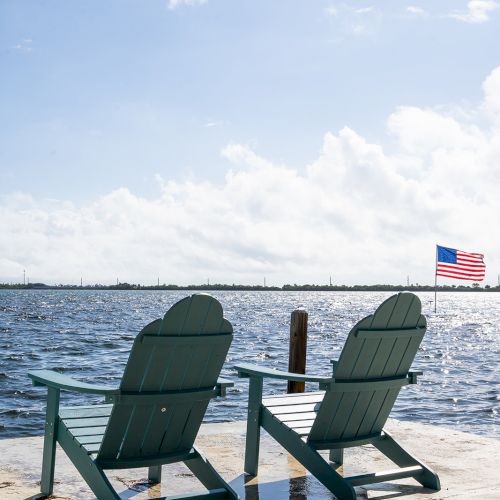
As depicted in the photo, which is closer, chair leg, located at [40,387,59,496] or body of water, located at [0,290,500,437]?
chair leg, located at [40,387,59,496]

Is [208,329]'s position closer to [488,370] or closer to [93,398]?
[93,398]

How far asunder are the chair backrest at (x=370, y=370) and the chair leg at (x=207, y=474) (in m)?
0.59

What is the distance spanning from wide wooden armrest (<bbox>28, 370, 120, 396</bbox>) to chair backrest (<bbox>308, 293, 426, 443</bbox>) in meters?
1.23

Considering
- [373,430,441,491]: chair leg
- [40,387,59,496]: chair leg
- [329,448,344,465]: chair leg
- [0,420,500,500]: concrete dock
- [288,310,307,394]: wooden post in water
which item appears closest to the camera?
[40,387,59,496]: chair leg

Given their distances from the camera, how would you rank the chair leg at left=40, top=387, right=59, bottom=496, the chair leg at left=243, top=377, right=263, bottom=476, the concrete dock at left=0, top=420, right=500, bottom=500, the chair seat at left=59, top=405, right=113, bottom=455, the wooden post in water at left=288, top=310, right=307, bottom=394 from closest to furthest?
1. the chair seat at left=59, top=405, right=113, bottom=455
2. the chair leg at left=40, top=387, right=59, bottom=496
3. the concrete dock at left=0, top=420, right=500, bottom=500
4. the chair leg at left=243, top=377, right=263, bottom=476
5. the wooden post in water at left=288, top=310, right=307, bottom=394

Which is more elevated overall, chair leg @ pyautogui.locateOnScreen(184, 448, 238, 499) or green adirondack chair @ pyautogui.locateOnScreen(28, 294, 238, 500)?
green adirondack chair @ pyautogui.locateOnScreen(28, 294, 238, 500)

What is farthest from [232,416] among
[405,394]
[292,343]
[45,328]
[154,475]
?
[45,328]

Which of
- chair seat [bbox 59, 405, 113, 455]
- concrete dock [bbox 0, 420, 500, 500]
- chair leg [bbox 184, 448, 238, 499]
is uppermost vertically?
chair seat [bbox 59, 405, 113, 455]

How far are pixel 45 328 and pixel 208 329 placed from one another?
3602cm

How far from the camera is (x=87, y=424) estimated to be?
4152 mm

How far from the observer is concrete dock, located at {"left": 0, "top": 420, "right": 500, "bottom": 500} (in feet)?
14.3

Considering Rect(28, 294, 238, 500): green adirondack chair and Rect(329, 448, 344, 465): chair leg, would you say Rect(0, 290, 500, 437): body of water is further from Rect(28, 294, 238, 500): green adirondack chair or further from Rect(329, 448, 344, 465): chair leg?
Rect(28, 294, 238, 500): green adirondack chair

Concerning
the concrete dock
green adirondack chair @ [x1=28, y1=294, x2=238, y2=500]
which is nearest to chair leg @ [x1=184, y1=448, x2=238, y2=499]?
green adirondack chair @ [x1=28, y1=294, x2=238, y2=500]

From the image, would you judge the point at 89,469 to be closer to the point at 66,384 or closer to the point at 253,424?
the point at 66,384
